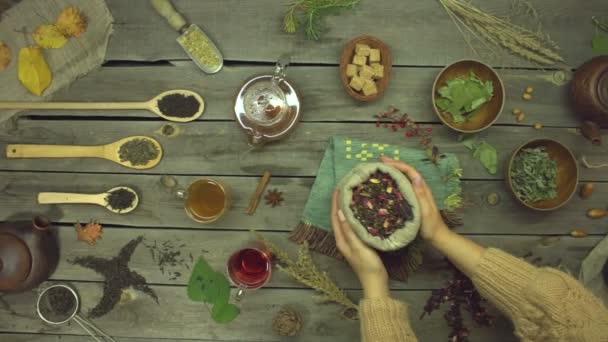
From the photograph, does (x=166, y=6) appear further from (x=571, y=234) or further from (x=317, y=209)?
(x=571, y=234)

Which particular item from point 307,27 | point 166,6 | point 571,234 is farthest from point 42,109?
point 571,234

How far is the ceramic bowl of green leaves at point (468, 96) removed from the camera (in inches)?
61.1

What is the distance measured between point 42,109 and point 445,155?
1.45m

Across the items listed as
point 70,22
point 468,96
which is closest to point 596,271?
point 468,96

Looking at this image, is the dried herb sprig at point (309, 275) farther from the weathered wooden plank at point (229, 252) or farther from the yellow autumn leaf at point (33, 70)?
the yellow autumn leaf at point (33, 70)

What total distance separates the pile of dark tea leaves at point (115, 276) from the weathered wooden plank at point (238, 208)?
0.38ft

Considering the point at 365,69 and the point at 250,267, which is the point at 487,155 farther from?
the point at 250,267

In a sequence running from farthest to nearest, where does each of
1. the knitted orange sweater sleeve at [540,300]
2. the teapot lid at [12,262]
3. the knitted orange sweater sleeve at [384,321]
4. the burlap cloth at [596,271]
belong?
the burlap cloth at [596,271] < the teapot lid at [12,262] < the knitted orange sweater sleeve at [384,321] < the knitted orange sweater sleeve at [540,300]

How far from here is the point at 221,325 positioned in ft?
5.40

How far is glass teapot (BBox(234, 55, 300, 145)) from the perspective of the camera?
1.58 meters

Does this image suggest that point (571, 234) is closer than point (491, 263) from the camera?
No

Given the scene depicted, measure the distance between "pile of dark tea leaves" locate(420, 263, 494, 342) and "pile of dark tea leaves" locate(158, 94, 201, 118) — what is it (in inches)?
41.7

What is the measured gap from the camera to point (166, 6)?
1641mm

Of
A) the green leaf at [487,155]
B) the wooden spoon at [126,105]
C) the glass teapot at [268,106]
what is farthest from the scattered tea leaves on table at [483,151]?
the wooden spoon at [126,105]
